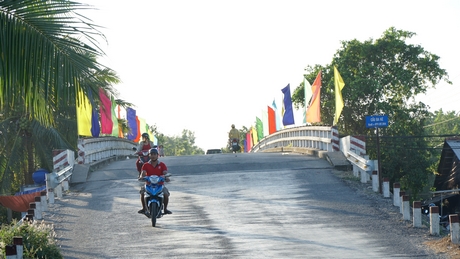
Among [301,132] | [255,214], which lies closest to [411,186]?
[301,132]

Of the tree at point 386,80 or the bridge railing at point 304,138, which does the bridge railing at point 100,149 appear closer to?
the bridge railing at point 304,138

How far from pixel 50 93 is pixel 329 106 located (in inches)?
1612

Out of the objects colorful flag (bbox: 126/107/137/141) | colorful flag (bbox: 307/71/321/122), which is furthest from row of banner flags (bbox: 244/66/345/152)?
colorful flag (bbox: 126/107/137/141)

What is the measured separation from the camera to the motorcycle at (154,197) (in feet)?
49.0

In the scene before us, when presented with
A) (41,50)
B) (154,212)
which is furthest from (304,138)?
(41,50)

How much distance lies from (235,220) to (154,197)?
1644mm

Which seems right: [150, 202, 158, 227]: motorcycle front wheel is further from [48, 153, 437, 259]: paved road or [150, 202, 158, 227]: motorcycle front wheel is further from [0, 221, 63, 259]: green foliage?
[0, 221, 63, 259]: green foliage

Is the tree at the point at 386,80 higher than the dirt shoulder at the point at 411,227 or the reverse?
higher

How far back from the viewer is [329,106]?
48.6 m

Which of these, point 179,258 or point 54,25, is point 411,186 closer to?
point 179,258

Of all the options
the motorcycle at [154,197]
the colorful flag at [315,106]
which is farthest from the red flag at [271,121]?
the motorcycle at [154,197]

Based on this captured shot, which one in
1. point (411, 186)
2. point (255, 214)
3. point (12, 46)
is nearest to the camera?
point (12, 46)

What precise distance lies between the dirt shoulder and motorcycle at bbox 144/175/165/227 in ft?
14.8

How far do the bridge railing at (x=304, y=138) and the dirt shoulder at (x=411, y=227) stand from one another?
212 inches
